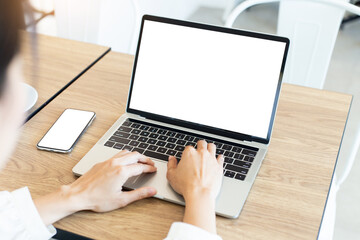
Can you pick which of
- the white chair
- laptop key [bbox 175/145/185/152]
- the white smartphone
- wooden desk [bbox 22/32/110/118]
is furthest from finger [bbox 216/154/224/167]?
the white chair

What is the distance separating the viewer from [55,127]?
1.06 meters

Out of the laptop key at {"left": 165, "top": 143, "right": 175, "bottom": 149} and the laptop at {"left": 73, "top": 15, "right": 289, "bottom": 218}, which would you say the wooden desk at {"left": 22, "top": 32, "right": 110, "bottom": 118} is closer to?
the laptop at {"left": 73, "top": 15, "right": 289, "bottom": 218}

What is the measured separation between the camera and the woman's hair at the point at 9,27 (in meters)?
0.39

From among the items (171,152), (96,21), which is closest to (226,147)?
(171,152)

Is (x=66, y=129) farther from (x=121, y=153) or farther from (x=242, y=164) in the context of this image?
(x=242, y=164)

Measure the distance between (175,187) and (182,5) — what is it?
2.82 m

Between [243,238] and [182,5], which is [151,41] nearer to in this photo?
[243,238]

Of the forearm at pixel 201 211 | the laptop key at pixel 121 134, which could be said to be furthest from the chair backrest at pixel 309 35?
the forearm at pixel 201 211

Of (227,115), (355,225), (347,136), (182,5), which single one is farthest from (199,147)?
(182,5)

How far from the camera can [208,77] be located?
1.03 m

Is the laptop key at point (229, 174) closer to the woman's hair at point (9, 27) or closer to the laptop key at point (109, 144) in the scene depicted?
the laptop key at point (109, 144)

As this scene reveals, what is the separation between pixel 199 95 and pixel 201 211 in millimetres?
337

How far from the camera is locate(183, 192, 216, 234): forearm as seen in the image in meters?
0.78

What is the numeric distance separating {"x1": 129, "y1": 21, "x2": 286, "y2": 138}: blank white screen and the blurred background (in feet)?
0.93
